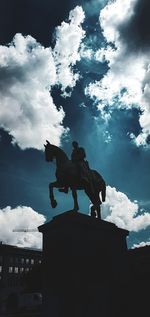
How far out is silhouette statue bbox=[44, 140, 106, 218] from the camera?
34.4 ft

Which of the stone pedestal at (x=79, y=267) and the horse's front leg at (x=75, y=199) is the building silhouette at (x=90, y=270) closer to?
the stone pedestal at (x=79, y=267)

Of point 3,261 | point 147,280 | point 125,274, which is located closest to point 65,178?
point 125,274

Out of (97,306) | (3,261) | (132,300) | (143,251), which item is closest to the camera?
(97,306)

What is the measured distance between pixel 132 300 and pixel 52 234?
3.49 m

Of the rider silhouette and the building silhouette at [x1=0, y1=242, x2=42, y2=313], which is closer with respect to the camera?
the rider silhouette

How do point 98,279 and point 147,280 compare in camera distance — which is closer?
point 98,279

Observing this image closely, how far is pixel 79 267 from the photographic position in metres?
8.93

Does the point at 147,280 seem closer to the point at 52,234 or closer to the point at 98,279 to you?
the point at 98,279

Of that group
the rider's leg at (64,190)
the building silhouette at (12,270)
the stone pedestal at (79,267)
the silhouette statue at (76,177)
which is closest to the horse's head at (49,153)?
the silhouette statue at (76,177)

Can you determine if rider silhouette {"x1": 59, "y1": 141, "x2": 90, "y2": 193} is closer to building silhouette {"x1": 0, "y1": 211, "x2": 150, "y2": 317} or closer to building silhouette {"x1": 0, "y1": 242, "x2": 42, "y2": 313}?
building silhouette {"x1": 0, "y1": 211, "x2": 150, "y2": 317}

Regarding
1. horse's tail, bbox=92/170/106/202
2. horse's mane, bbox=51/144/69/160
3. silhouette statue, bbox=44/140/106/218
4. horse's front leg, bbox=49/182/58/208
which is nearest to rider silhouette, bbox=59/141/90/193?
silhouette statue, bbox=44/140/106/218

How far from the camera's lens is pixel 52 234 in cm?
977

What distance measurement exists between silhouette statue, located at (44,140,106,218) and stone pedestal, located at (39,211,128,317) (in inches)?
35.7

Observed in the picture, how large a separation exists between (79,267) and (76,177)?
2983 millimetres
